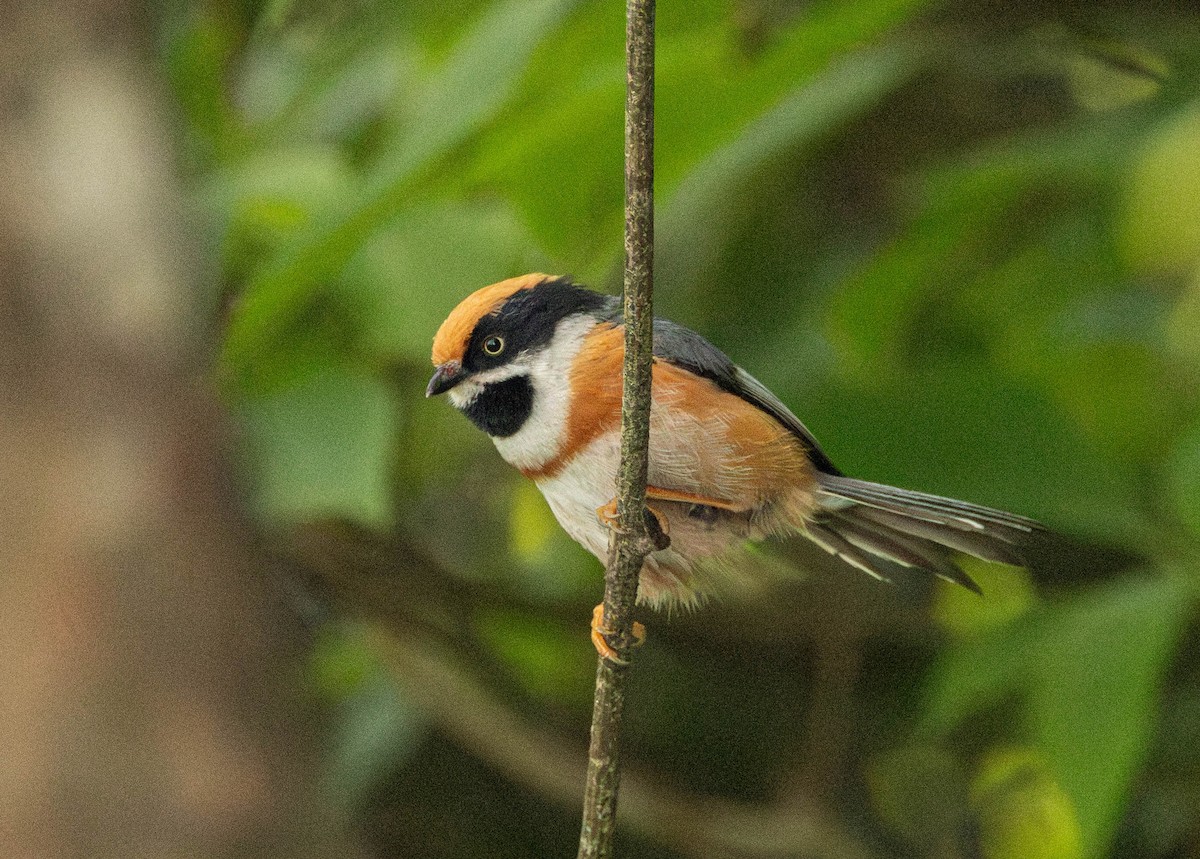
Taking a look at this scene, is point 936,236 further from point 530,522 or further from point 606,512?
point 606,512

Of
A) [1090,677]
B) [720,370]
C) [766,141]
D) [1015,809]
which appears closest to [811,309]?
[766,141]

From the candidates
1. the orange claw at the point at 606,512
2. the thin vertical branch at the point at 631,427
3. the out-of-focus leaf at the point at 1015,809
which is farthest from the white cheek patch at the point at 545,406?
the out-of-focus leaf at the point at 1015,809

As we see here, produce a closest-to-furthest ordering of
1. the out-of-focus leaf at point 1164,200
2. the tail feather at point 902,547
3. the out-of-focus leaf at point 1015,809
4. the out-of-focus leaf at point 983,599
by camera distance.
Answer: the tail feather at point 902,547
the out-of-focus leaf at point 1164,200
the out-of-focus leaf at point 983,599
the out-of-focus leaf at point 1015,809

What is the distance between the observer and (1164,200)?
9.75 ft

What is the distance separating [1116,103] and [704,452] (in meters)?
2.16

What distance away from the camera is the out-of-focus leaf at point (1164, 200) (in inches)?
116

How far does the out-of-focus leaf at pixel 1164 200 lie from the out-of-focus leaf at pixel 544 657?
1921 mm

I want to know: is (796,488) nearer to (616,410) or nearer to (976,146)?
(616,410)

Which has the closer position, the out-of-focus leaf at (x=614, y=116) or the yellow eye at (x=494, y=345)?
the yellow eye at (x=494, y=345)

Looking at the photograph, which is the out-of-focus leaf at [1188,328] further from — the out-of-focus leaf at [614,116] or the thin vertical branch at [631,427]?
the thin vertical branch at [631,427]

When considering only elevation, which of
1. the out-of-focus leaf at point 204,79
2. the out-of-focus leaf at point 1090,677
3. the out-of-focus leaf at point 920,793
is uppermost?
the out-of-focus leaf at point 204,79

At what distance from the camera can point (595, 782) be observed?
131 centimetres

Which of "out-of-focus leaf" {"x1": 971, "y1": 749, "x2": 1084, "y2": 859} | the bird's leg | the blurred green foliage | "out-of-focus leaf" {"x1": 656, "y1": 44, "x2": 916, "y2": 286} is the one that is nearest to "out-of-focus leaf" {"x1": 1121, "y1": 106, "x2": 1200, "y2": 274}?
the blurred green foliage

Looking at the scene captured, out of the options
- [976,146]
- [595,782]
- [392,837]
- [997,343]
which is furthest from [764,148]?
[392,837]
